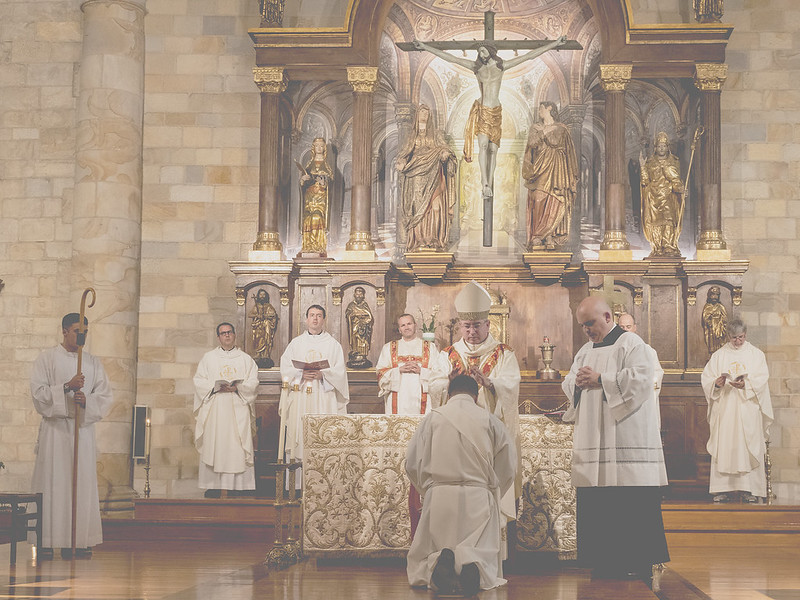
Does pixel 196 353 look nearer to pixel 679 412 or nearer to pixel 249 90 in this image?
pixel 249 90

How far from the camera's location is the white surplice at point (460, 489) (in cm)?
688

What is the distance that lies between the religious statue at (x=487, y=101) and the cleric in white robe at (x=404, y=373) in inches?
89.9

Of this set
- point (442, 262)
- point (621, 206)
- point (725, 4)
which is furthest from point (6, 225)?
point (725, 4)

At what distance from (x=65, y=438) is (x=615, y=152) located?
6.46m

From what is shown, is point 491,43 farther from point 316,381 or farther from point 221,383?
point 221,383

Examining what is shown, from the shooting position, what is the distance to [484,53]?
1203 cm

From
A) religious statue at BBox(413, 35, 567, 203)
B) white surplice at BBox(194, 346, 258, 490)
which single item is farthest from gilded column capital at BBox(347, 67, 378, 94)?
white surplice at BBox(194, 346, 258, 490)

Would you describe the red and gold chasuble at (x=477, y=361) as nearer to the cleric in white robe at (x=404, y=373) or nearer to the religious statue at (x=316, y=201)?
the cleric in white robe at (x=404, y=373)

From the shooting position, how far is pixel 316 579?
7469 millimetres

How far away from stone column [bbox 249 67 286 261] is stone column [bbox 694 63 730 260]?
458 centimetres

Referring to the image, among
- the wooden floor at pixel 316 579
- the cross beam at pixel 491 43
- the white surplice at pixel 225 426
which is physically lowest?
the wooden floor at pixel 316 579

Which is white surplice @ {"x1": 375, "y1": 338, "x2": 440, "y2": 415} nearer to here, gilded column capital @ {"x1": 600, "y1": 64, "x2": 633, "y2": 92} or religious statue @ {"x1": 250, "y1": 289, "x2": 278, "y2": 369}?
religious statue @ {"x1": 250, "y1": 289, "x2": 278, "y2": 369}

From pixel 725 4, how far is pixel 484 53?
3.09 metres

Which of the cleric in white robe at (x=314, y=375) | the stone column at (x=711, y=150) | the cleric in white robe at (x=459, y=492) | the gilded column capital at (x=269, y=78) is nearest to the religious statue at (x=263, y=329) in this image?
the cleric in white robe at (x=314, y=375)
